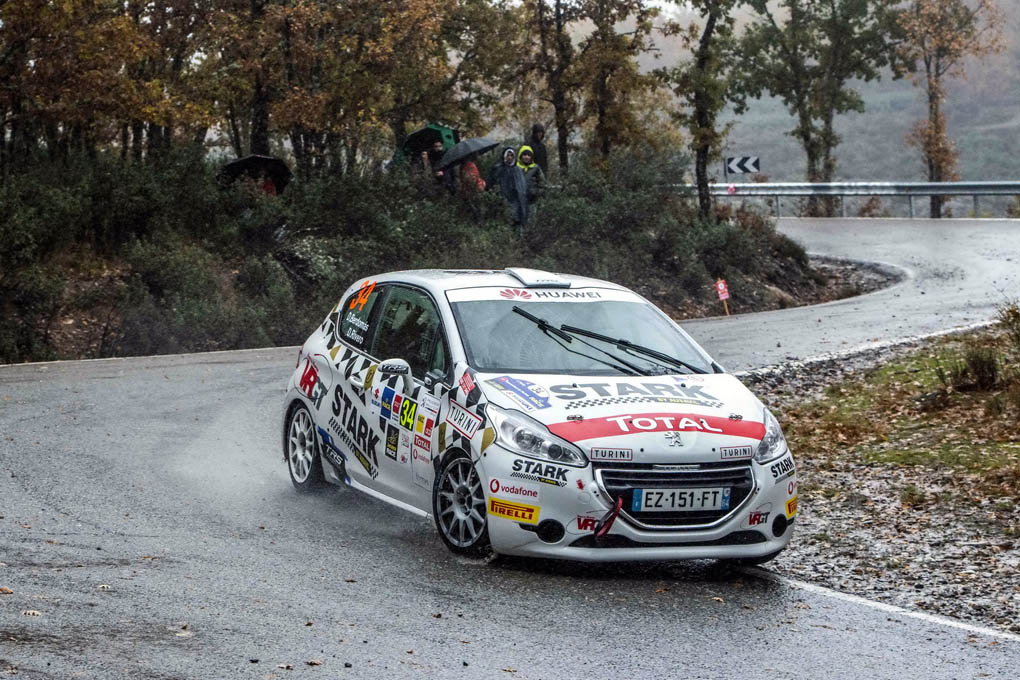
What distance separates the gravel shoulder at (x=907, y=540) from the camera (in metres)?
7.65

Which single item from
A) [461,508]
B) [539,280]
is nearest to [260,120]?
[539,280]

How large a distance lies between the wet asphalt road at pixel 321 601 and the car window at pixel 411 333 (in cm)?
112

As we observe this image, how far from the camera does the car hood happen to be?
7324mm

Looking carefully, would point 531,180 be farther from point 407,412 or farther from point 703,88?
point 407,412

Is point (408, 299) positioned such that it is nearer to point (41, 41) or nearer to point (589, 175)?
point (41, 41)

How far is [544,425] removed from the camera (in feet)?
24.5

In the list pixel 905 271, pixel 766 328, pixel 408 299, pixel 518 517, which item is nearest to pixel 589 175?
pixel 905 271

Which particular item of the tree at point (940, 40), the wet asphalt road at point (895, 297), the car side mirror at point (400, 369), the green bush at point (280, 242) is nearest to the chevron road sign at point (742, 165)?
the wet asphalt road at point (895, 297)

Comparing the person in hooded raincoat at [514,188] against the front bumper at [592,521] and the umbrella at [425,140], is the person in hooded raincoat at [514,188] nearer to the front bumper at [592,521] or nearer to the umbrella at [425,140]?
the umbrella at [425,140]

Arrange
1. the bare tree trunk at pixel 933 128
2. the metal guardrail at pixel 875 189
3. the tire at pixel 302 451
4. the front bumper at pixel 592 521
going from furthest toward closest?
the bare tree trunk at pixel 933 128, the metal guardrail at pixel 875 189, the tire at pixel 302 451, the front bumper at pixel 592 521

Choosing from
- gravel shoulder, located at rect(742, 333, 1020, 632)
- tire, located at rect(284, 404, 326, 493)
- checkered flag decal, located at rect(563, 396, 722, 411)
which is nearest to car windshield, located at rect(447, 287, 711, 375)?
checkered flag decal, located at rect(563, 396, 722, 411)

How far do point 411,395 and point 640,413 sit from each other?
1642 mm

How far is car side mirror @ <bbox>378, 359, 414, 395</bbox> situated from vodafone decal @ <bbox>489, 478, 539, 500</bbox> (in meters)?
1.26

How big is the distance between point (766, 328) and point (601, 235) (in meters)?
9.03
